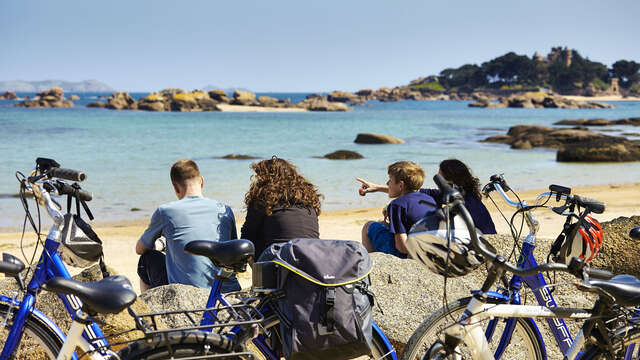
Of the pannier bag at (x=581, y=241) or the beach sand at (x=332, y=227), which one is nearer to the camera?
the pannier bag at (x=581, y=241)

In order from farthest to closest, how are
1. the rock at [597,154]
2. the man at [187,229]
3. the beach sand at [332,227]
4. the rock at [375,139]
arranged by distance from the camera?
the rock at [375,139]
the rock at [597,154]
the beach sand at [332,227]
the man at [187,229]

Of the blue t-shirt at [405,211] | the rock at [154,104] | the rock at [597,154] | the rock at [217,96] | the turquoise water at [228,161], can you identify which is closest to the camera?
the blue t-shirt at [405,211]

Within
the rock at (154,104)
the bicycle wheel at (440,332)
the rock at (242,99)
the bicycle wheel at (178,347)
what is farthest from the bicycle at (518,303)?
the rock at (242,99)

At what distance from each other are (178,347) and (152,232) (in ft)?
7.73

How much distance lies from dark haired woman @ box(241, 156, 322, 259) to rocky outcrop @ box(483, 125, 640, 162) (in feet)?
69.4

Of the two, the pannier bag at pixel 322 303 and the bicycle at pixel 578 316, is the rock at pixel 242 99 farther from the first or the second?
the bicycle at pixel 578 316

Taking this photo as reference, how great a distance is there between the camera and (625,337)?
2.73m

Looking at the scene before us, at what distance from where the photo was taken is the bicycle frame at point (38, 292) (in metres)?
2.53

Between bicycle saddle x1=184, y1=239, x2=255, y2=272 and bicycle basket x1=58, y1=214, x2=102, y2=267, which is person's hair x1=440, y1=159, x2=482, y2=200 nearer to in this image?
bicycle saddle x1=184, y1=239, x2=255, y2=272

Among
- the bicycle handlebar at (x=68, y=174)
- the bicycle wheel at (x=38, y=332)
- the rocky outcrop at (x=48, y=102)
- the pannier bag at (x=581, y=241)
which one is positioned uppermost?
the bicycle handlebar at (x=68, y=174)

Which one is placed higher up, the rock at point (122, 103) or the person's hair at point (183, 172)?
the person's hair at point (183, 172)

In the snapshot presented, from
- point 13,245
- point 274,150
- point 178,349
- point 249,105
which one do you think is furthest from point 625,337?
point 249,105

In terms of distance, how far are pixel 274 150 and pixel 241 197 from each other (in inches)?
568

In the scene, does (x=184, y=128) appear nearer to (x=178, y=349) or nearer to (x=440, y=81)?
(x=178, y=349)
